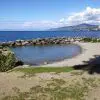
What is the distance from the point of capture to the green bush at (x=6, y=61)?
111ft

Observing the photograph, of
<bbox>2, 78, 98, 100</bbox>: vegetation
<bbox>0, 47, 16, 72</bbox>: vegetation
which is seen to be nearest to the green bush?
<bbox>0, 47, 16, 72</bbox>: vegetation

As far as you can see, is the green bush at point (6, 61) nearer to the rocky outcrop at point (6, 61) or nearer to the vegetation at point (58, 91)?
the rocky outcrop at point (6, 61)

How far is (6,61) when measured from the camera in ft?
115

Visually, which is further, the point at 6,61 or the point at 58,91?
the point at 6,61

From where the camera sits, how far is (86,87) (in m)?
24.0

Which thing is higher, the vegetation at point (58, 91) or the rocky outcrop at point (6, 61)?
the rocky outcrop at point (6, 61)

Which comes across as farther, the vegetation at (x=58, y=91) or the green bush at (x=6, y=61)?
the green bush at (x=6, y=61)

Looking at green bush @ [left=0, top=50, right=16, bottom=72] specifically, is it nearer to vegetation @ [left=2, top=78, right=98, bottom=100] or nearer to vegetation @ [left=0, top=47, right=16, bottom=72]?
vegetation @ [left=0, top=47, right=16, bottom=72]

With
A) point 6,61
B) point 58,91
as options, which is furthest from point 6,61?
point 58,91

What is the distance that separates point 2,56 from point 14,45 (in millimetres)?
53447

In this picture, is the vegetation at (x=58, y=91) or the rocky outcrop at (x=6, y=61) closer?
the vegetation at (x=58, y=91)

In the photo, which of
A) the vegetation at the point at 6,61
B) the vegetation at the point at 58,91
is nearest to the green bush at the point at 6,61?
the vegetation at the point at 6,61

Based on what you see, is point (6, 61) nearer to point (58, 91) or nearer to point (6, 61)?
point (6, 61)

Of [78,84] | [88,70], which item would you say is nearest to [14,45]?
[88,70]
